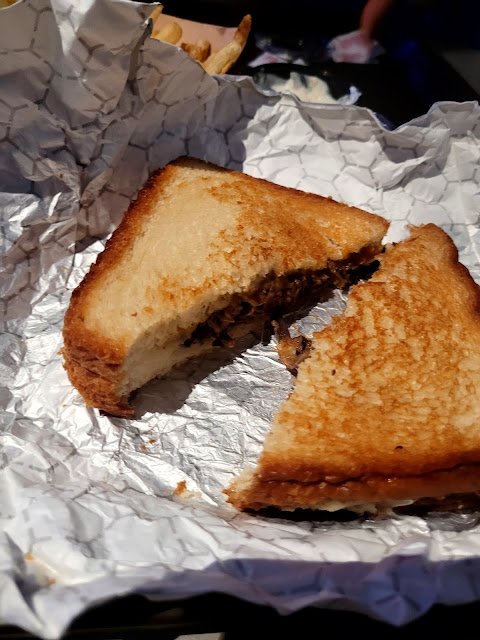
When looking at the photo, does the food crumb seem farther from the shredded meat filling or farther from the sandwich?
the shredded meat filling

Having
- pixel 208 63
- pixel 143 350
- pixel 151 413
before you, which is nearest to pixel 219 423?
pixel 151 413

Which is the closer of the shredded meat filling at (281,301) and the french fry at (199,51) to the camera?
the shredded meat filling at (281,301)

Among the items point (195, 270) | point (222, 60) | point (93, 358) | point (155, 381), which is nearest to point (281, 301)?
point (195, 270)

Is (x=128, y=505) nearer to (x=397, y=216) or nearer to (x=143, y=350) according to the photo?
(x=143, y=350)

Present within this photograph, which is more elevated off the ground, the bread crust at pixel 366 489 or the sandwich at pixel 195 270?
the sandwich at pixel 195 270

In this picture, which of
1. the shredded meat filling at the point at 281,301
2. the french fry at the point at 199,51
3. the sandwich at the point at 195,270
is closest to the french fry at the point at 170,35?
the french fry at the point at 199,51

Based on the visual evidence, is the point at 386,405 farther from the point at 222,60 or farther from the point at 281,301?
the point at 222,60

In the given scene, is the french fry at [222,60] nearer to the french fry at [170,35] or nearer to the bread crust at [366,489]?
the french fry at [170,35]

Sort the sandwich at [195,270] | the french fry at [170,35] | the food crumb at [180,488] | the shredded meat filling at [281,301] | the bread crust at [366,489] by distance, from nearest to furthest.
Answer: the bread crust at [366,489] → the food crumb at [180,488] → the sandwich at [195,270] → the shredded meat filling at [281,301] → the french fry at [170,35]
